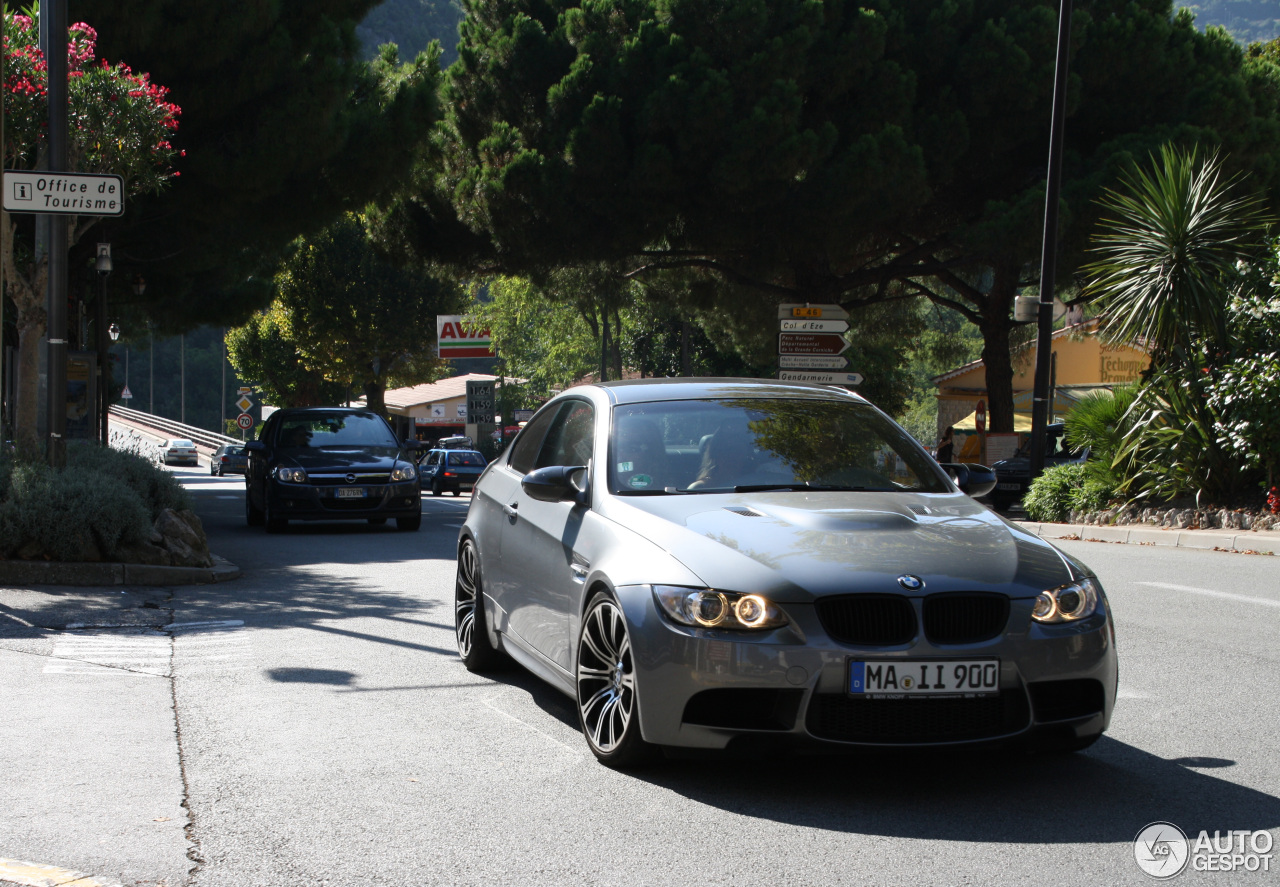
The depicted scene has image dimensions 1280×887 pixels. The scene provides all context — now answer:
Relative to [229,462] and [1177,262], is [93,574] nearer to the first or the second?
[1177,262]

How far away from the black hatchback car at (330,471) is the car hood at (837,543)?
11610mm

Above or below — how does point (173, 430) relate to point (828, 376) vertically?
above

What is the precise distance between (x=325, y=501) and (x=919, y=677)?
506 inches

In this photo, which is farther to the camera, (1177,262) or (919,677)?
(1177,262)

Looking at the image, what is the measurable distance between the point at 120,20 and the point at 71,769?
14.2 m

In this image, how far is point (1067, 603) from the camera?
456cm

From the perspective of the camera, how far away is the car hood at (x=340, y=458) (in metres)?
16.4

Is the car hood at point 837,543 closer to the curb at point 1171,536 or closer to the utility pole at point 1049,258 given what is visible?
the curb at point 1171,536

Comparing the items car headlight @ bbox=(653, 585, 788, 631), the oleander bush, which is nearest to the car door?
car headlight @ bbox=(653, 585, 788, 631)

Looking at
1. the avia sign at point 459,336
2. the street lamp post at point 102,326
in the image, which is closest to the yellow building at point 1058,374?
the avia sign at point 459,336

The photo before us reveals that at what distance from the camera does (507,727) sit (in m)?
5.62

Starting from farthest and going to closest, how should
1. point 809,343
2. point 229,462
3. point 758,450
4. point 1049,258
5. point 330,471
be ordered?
point 229,462 → point 809,343 → point 1049,258 → point 330,471 → point 758,450

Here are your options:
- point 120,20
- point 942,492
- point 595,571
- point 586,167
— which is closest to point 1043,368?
point 586,167

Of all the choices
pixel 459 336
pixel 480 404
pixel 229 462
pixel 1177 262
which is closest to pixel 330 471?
pixel 1177 262
